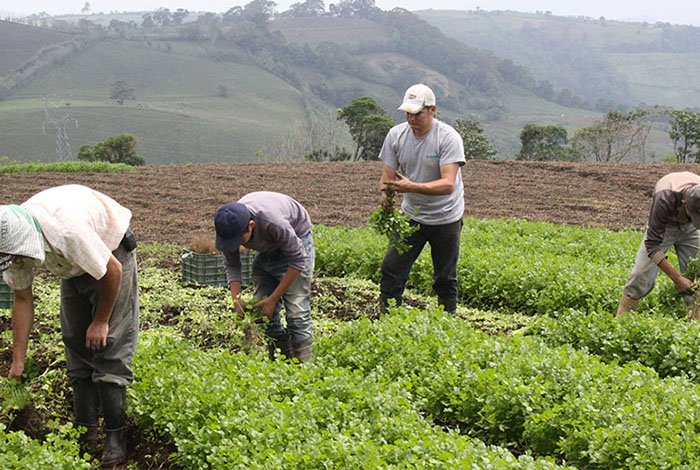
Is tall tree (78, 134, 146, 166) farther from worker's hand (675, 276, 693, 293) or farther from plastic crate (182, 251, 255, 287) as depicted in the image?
worker's hand (675, 276, 693, 293)

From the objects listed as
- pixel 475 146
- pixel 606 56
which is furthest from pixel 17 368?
pixel 606 56

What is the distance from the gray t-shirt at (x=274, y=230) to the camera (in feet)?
17.5

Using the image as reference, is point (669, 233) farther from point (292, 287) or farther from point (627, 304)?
point (292, 287)

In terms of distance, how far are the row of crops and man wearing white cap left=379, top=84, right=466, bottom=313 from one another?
1.89 feet

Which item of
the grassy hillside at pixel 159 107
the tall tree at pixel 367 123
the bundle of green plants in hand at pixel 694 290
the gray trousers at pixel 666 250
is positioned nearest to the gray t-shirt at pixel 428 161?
the gray trousers at pixel 666 250

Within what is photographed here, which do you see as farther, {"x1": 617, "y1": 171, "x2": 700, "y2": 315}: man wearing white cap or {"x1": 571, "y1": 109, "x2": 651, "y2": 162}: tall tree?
{"x1": 571, "y1": 109, "x2": 651, "y2": 162}: tall tree

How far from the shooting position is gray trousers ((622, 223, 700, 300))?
22.9 ft

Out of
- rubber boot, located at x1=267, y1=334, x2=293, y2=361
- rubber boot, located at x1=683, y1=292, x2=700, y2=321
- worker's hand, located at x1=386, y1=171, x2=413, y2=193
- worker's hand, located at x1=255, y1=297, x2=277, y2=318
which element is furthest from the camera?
rubber boot, located at x1=683, y1=292, x2=700, y2=321

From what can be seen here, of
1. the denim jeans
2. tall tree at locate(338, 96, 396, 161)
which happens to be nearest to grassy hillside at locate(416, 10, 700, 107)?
tall tree at locate(338, 96, 396, 161)

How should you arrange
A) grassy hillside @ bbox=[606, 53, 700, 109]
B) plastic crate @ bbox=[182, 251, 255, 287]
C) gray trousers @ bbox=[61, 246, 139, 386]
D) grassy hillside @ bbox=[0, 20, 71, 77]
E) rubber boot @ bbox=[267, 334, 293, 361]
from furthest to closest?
grassy hillside @ bbox=[606, 53, 700, 109] < grassy hillside @ bbox=[0, 20, 71, 77] < plastic crate @ bbox=[182, 251, 255, 287] < rubber boot @ bbox=[267, 334, 293, 361] < gray trousers @ bbox=[61, 246, 139, 386]

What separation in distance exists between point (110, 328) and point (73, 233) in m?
0.87

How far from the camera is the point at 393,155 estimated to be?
6.96 metres

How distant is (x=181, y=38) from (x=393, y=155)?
90721 millimetres

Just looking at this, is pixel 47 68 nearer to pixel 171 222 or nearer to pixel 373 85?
pixel 373 85
